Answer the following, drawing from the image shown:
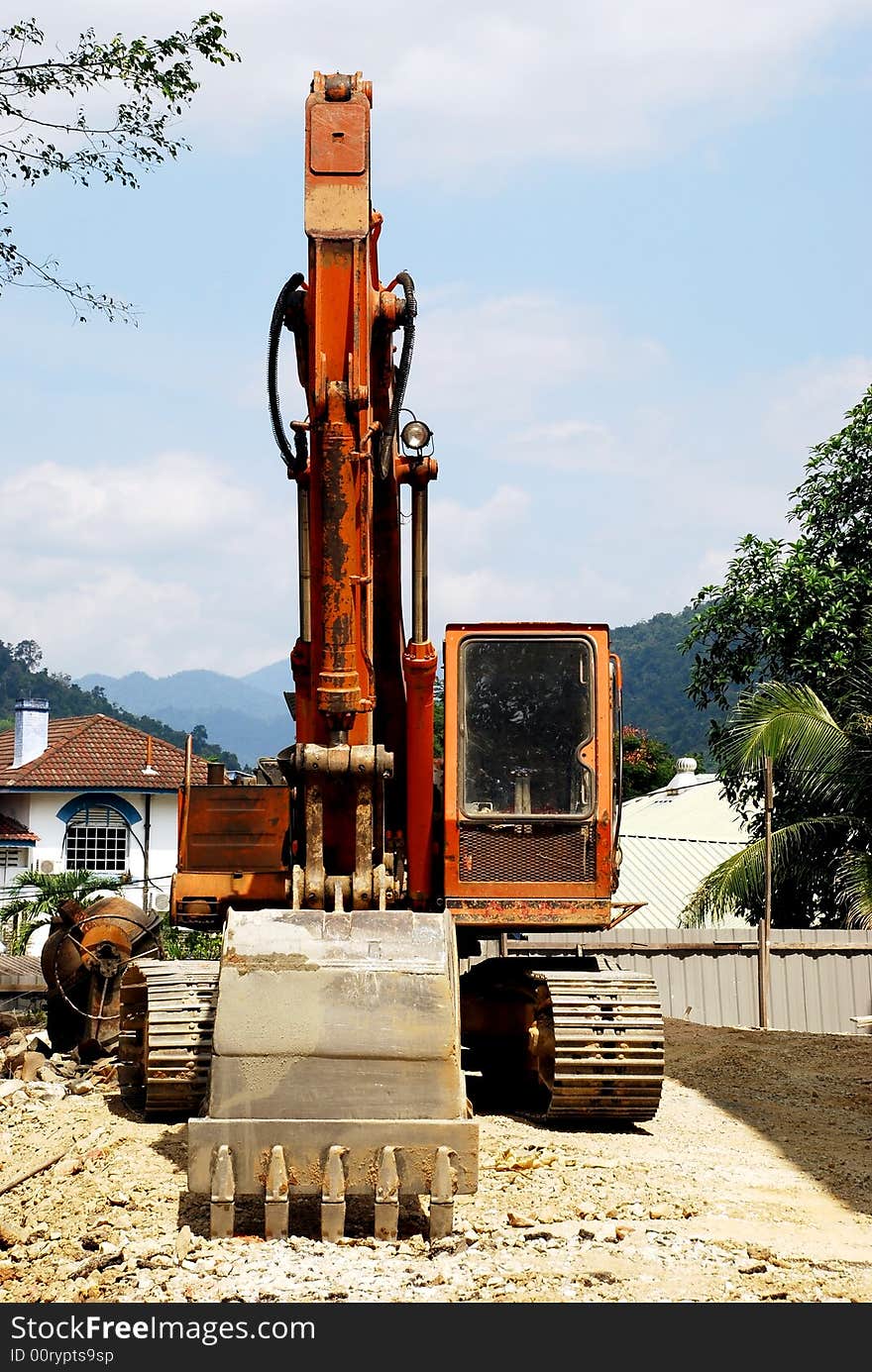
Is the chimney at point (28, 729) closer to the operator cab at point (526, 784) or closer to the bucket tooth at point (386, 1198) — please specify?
the operator cab at point (526, 784)

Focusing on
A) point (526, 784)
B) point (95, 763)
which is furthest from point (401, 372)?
point (95, 763)

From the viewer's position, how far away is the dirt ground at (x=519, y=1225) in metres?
5.83

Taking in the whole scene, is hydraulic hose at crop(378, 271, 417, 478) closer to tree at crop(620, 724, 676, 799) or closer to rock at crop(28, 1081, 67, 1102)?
rock at crop(28, 1081, 67, 1102)

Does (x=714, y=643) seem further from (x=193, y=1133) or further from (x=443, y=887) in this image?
(x=193, y=1133)

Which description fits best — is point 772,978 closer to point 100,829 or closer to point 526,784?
point 526,784

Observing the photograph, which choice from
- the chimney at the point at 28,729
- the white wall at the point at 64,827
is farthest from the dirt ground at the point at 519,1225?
the chimney at the point at 28,729

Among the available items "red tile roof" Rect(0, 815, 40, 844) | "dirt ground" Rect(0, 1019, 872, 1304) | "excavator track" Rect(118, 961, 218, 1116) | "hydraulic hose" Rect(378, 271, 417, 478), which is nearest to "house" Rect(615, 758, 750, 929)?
"dirt ground" Rect(0, 1019, 872, 1304)

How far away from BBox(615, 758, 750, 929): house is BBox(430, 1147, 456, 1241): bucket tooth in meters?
13.6

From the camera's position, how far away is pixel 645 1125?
995 cm

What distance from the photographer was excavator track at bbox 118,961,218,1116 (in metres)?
9.05

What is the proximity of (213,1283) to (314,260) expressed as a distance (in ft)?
16.7

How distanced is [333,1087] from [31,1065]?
296 inches

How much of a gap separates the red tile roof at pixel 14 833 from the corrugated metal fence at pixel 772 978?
2277cm

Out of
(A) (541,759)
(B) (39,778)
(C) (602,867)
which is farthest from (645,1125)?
(B) (39,778)
